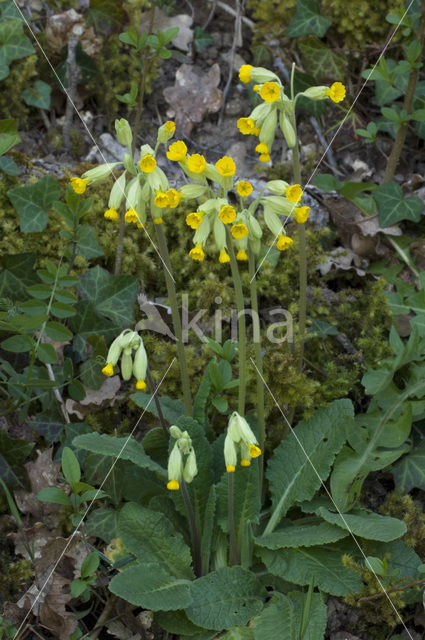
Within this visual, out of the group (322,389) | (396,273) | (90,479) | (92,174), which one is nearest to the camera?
(92,174)

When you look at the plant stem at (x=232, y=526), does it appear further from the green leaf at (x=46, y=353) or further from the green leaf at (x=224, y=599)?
the green leaf at (x=46, y=353)

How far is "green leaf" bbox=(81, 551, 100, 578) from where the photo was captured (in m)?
2.68

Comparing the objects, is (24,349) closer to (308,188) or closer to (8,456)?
(8,456)

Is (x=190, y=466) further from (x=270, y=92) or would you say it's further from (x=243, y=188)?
(x=270, y=92)

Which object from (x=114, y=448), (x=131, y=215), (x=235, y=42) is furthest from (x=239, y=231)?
(x=235, y=42)

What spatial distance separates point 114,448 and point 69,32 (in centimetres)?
279

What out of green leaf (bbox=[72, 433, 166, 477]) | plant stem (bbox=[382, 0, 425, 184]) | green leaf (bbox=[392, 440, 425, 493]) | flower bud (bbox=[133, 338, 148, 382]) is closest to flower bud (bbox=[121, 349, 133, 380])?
flower bud (bbox=[133, 338, 148, 382])

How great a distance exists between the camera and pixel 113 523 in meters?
3.06

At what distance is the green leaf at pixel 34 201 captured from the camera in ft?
11.4

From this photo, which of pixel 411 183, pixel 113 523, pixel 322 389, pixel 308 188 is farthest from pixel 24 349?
pixel 411 183

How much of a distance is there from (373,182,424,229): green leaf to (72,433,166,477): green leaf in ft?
6.54

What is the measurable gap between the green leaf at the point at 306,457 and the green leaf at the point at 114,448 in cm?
56

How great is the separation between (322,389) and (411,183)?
5.12ft

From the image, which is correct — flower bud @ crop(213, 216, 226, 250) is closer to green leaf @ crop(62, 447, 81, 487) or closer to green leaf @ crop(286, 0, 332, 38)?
green leaf @ crop(62, 447, 81, 487)
